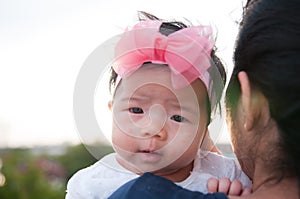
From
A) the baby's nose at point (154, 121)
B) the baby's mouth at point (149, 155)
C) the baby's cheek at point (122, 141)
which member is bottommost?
the baby's mouth at point (149, 155)

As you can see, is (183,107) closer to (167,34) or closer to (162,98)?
(162,98)

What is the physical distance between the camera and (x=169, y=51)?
135 centimetres

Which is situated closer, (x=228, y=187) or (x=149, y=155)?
(x=228, y=187)

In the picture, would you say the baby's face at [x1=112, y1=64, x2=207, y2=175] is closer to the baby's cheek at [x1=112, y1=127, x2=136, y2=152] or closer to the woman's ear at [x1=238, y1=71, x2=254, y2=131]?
the baby's cheek at [x1=112, y1=127, x2=136, y2=152]

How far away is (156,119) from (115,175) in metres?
0.18

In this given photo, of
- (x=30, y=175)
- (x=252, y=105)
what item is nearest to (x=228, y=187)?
(x=252, y=105)

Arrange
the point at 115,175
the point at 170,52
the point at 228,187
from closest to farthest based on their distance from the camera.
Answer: the point at 228,187, the point at 170,52, the point at 115,175

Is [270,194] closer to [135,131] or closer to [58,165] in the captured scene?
[135,131]

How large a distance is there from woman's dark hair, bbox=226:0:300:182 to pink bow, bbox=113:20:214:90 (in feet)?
0.76

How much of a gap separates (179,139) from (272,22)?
394 millimetres

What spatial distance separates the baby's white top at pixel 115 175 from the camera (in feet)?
4.75

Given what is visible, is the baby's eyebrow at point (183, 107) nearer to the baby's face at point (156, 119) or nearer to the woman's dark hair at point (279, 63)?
the baby's face at point (156, 119)

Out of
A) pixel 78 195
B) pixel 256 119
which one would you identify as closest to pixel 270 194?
pixel 256 119

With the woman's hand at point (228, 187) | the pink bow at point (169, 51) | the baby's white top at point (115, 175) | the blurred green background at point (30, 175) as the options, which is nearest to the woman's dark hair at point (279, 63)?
the woman's hand at point (228, 187)
